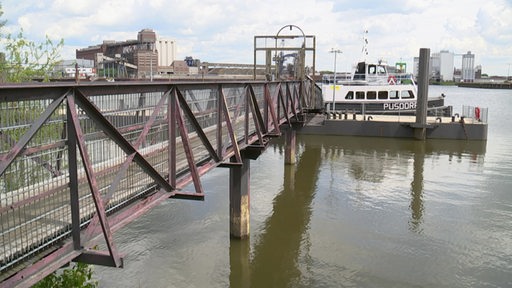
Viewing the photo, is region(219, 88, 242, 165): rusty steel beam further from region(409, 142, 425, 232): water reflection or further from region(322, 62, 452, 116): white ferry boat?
region(322, 62, 452, 116): white ferry boat

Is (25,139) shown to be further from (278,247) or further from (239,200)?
(278,247)

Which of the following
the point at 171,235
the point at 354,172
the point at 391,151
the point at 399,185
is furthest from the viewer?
the point at 391,151

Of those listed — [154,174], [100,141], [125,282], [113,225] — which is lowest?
[125,282]

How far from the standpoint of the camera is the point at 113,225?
17.7 feet

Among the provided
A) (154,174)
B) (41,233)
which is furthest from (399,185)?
(41,233)

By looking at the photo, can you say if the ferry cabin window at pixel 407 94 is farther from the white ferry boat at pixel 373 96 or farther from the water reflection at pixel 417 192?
the water reflection at pixel 417 192

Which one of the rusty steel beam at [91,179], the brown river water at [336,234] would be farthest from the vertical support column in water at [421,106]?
the rusty steel beam at [91,179]

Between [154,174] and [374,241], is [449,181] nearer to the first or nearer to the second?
[374,241]

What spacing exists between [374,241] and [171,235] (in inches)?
225

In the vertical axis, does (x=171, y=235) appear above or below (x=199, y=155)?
below

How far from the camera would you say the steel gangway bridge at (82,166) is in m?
4.28

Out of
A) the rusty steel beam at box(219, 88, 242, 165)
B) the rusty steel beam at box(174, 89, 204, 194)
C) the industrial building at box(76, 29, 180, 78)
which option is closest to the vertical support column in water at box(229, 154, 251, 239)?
the rusty steel beam at box(219, 88, 242, 165)

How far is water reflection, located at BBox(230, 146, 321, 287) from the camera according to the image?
1167 centimetres

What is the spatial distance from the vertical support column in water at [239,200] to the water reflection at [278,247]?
33cm
